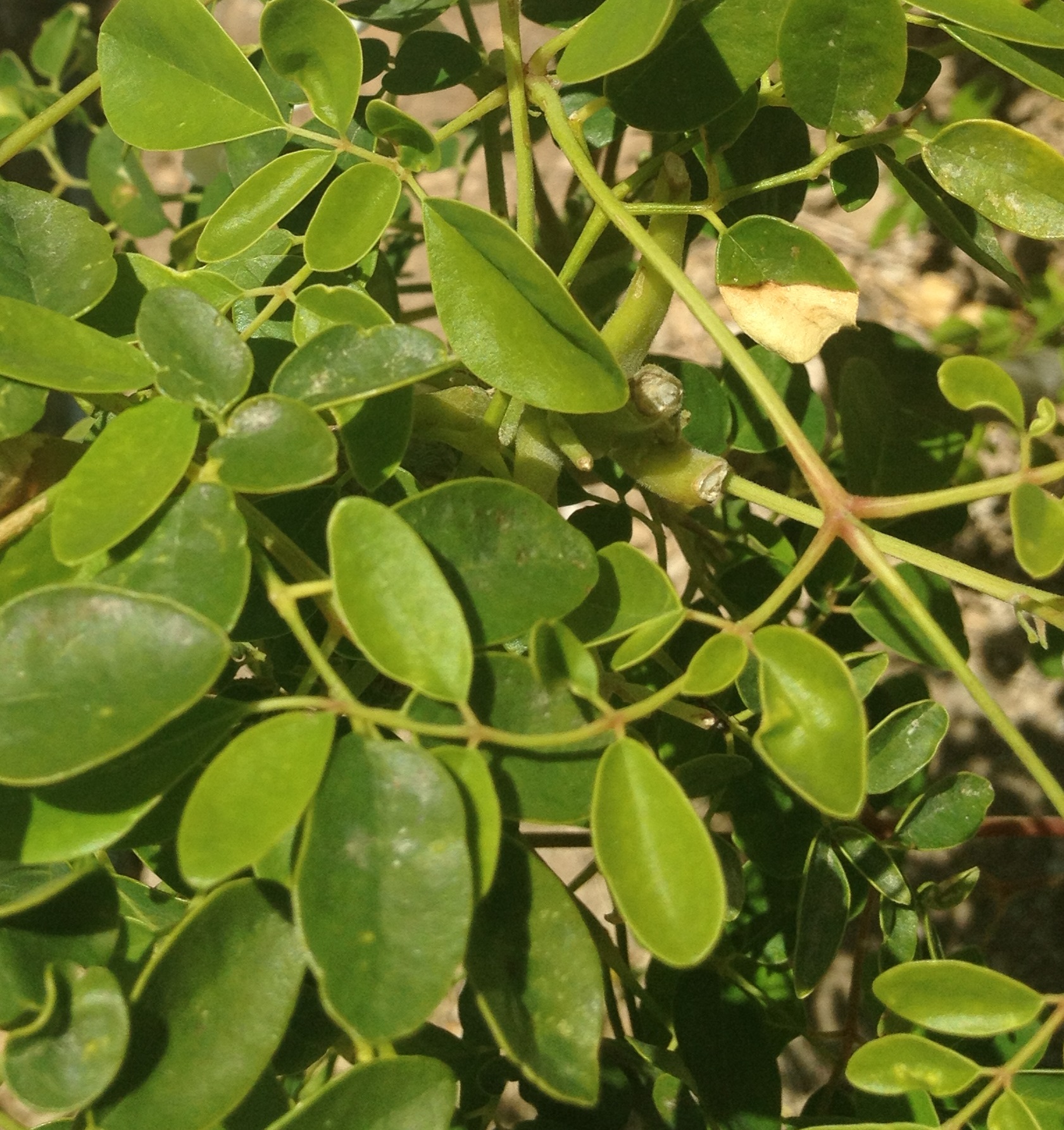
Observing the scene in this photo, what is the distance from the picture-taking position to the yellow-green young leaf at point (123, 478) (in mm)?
335

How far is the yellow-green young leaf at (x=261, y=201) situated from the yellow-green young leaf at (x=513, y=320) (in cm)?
9

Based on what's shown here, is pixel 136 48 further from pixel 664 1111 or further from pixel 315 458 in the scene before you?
pixel 664 1111

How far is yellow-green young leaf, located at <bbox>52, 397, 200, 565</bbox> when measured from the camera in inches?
13.2

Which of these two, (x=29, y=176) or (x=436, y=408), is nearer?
(x=436, y=408)

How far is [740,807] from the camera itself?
59 centimetres

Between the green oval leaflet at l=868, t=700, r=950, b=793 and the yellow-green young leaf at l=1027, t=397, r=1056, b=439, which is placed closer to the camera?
the yellow-green young leaf at l=1027, t=397, r=1056, b=439

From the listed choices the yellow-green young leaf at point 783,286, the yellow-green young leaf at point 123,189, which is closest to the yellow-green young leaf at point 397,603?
the yellow-green young leaf at point 783,286

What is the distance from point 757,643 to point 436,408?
19 cm

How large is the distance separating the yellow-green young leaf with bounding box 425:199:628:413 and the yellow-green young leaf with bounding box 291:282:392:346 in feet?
0.09

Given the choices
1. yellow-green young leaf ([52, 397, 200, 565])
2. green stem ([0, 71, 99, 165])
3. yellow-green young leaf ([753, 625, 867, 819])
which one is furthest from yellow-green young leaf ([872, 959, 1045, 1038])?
green stem ([0, 71, 99, 165])

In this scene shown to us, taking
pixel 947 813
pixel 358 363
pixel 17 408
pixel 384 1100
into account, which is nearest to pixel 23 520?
pixel 17 408

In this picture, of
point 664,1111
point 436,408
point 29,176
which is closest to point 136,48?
point 436,408

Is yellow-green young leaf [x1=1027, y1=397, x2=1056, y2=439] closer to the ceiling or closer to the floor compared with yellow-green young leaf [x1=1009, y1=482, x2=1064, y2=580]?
closer to the ceiling

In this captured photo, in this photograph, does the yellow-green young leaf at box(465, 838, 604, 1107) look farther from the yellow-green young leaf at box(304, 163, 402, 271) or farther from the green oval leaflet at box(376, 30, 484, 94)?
the green oval leaflet at box(376, 30, 484, 94)
